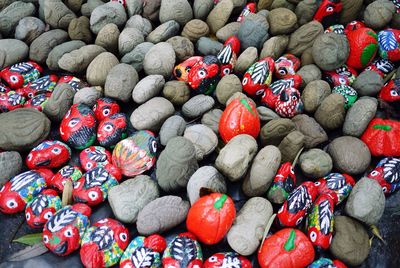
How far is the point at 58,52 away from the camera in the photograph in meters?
1.57

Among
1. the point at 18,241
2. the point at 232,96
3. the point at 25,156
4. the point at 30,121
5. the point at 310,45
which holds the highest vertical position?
the point at 310,45

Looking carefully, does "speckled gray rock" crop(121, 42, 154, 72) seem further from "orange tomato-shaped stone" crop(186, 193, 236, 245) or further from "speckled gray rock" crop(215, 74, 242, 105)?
"orange tomato-shaped stone" crop(186, 193, 236, 245)

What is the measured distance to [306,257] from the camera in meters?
1.05

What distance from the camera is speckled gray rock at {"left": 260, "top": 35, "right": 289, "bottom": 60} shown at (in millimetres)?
1514

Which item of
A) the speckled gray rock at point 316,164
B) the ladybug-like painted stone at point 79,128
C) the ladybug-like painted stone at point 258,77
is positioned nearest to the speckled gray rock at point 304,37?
the ladybug-like painted stone at point 258,77

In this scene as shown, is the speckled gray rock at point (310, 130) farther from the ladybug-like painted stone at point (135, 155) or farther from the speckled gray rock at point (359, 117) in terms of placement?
the ladybug-like painted stone at point (135, 155)

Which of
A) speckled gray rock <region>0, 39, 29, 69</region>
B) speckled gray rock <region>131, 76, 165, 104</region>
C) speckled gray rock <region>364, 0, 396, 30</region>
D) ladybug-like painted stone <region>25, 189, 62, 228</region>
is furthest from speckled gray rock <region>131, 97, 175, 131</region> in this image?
speckled gray rock <region>364, 0, 396, 30</region>

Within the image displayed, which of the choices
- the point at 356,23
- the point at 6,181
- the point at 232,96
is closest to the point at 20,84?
the point at 6,181

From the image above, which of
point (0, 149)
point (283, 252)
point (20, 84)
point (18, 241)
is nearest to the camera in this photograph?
point (283, 252)

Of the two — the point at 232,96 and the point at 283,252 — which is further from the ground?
the point at 232,96

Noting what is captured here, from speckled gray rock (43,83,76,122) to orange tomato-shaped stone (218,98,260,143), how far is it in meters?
0.56

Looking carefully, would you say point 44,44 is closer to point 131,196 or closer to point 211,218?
point 131,196

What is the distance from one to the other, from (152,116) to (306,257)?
2.13 ft

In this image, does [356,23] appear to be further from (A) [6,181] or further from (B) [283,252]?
(A) [6,181]
